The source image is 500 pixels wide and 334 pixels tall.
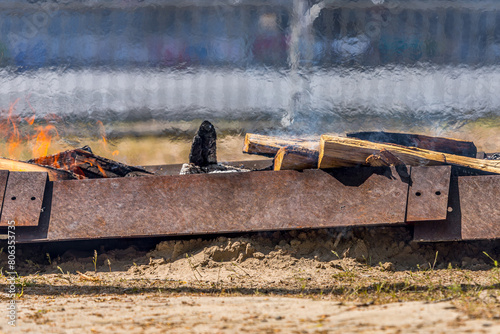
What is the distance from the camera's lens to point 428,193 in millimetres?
3812

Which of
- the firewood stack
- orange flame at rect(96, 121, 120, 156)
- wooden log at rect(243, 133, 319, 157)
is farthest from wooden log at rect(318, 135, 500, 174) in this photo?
orange flame at rect(96, 121, 120, 156)

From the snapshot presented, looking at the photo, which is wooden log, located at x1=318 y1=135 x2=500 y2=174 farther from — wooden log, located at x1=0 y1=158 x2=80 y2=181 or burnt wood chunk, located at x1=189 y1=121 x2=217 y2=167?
wooden log, located at x1=0 y1=158 x2=80 y2=181

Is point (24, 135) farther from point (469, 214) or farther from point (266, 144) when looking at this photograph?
point (469, 214)

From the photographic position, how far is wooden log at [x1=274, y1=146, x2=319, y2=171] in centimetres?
407

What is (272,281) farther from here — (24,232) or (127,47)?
(127,47)

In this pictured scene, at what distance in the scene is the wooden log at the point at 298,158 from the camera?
407cm

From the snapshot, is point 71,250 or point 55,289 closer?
point 55,289

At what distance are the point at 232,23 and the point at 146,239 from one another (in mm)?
3808

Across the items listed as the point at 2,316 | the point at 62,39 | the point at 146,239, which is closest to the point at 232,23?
the point at 62,39

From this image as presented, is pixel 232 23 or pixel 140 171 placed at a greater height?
pixel 232 23

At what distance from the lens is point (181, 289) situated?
3.47m

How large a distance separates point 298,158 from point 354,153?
1.45ft

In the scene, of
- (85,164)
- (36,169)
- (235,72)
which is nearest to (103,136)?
(235,72)

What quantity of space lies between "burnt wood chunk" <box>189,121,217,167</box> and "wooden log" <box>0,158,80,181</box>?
1068mm
